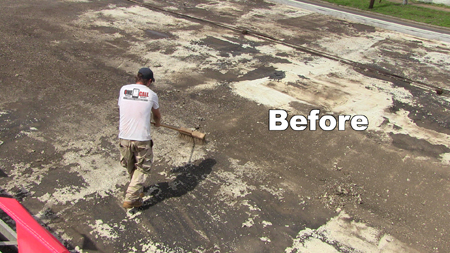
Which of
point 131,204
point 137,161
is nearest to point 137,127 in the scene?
point 137,161

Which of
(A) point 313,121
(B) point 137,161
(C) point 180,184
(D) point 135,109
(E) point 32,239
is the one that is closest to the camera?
(E) point 32,239

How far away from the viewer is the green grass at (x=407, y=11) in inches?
597

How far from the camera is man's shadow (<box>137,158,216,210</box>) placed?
14.9 ft

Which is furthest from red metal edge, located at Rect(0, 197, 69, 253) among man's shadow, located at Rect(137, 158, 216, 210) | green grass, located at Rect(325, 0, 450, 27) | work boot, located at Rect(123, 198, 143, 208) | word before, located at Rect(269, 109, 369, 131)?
green grass, located at Rect(325, 0, 450, 27)

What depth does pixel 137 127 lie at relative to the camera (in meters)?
4.09

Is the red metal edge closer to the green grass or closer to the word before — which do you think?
the word before

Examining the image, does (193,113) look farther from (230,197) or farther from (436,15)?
(436,15)

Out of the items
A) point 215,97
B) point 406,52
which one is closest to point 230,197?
point 215,97

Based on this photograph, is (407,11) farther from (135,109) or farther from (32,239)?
(32,239)

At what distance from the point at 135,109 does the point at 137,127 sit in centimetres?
23

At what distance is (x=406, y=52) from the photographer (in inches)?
425

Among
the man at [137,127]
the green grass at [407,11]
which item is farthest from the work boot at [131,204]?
the green grass at [407,11]

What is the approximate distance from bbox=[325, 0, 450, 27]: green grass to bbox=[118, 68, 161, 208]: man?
1540 cm

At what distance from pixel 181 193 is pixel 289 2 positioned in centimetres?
1432
